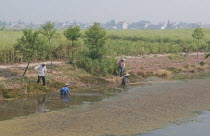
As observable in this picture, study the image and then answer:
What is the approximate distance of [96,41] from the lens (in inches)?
1438

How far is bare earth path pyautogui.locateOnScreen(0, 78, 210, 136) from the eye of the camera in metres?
18.0

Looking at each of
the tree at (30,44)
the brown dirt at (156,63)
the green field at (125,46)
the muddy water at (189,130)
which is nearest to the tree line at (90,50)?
the green field at (125,46)

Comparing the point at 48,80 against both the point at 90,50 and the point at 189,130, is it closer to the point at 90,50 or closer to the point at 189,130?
the point at 90,50

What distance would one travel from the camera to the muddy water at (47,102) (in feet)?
72.1

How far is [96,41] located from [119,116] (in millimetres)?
16265

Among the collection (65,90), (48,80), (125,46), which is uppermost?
(125,46)

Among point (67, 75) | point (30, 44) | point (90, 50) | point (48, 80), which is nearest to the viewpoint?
point (30, 44)

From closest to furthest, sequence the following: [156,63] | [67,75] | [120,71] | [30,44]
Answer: [30,44] → [67,75] → [120,71] → [156,63]

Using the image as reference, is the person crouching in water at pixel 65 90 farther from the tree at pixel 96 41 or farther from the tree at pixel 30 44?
the tree at pixel 96 41

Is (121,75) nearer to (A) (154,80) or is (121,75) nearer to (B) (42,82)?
(A) (154,80)

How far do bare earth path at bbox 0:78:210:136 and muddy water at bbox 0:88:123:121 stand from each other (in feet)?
3.47

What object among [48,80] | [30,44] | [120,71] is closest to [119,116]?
[48,80]

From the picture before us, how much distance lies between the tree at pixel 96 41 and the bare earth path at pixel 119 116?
24.3ft

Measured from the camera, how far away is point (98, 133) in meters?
17.7
